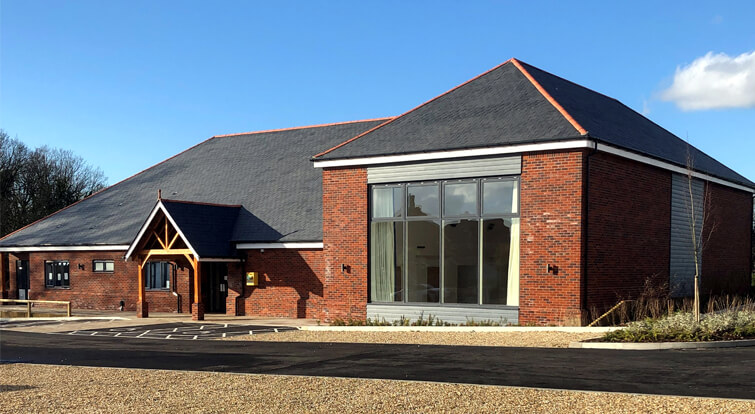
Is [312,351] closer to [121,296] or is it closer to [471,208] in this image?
[471,208]

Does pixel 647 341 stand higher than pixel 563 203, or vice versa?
pixel 563 203

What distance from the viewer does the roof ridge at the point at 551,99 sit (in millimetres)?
18712

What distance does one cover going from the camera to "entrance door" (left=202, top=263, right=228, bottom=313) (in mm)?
28234

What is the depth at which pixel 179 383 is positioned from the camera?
38.0ft

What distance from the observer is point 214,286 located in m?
28.6

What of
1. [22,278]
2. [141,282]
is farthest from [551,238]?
[22,278]

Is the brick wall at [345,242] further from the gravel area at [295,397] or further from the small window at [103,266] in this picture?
the small window at [103,266]

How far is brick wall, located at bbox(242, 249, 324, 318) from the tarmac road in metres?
7.67

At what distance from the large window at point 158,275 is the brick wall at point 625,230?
1700 cm

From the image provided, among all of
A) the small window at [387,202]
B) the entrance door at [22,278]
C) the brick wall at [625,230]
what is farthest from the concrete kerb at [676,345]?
the entrance door at [22,278]

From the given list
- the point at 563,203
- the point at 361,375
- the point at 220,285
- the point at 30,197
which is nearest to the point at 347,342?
the point at 361,375

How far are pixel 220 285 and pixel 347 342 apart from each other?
40.9ft

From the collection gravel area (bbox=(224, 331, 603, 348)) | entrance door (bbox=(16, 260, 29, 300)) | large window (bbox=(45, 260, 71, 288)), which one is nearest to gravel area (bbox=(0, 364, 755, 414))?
gravel area (bbox=(224, 331, 603, 348))

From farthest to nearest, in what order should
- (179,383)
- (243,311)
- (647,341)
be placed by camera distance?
(243,311)
(647,341)
(179,383)
